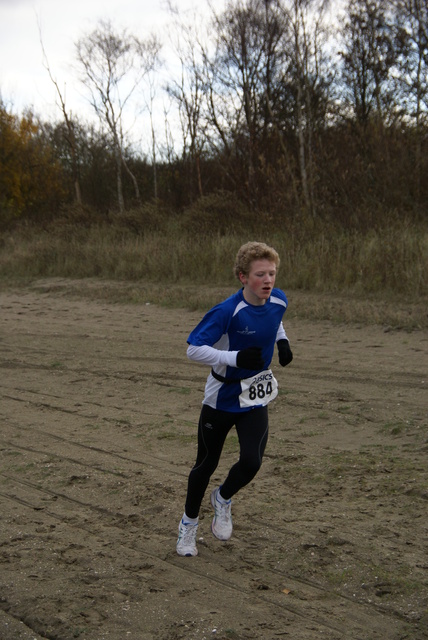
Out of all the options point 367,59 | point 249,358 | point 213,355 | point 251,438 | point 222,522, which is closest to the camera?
point 249,358

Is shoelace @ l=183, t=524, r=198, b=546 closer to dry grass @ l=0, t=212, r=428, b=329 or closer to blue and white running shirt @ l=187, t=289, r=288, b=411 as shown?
blue and white running shirt @ l=187, t=289, r=288, b=411

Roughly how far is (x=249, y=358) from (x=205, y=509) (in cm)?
174

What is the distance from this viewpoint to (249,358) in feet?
12.4

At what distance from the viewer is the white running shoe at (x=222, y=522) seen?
4.46 meters

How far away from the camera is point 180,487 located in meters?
5.46

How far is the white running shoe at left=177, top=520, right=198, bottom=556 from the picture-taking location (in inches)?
170

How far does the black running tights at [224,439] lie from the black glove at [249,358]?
46 cm

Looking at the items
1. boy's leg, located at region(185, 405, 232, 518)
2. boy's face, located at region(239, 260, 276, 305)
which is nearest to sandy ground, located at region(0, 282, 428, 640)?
boy's leg, located at region(185, 405, 232, 518)

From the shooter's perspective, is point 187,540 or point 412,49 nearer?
point 187,540

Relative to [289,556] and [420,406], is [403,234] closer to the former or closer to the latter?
[420,406]

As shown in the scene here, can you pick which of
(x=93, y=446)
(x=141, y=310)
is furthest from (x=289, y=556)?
(x=141, y=310)

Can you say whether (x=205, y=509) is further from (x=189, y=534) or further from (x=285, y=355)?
(x=285, y=355)

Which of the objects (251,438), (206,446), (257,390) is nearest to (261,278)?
(257,390)

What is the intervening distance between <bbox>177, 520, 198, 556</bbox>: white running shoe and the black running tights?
0.08 meters
